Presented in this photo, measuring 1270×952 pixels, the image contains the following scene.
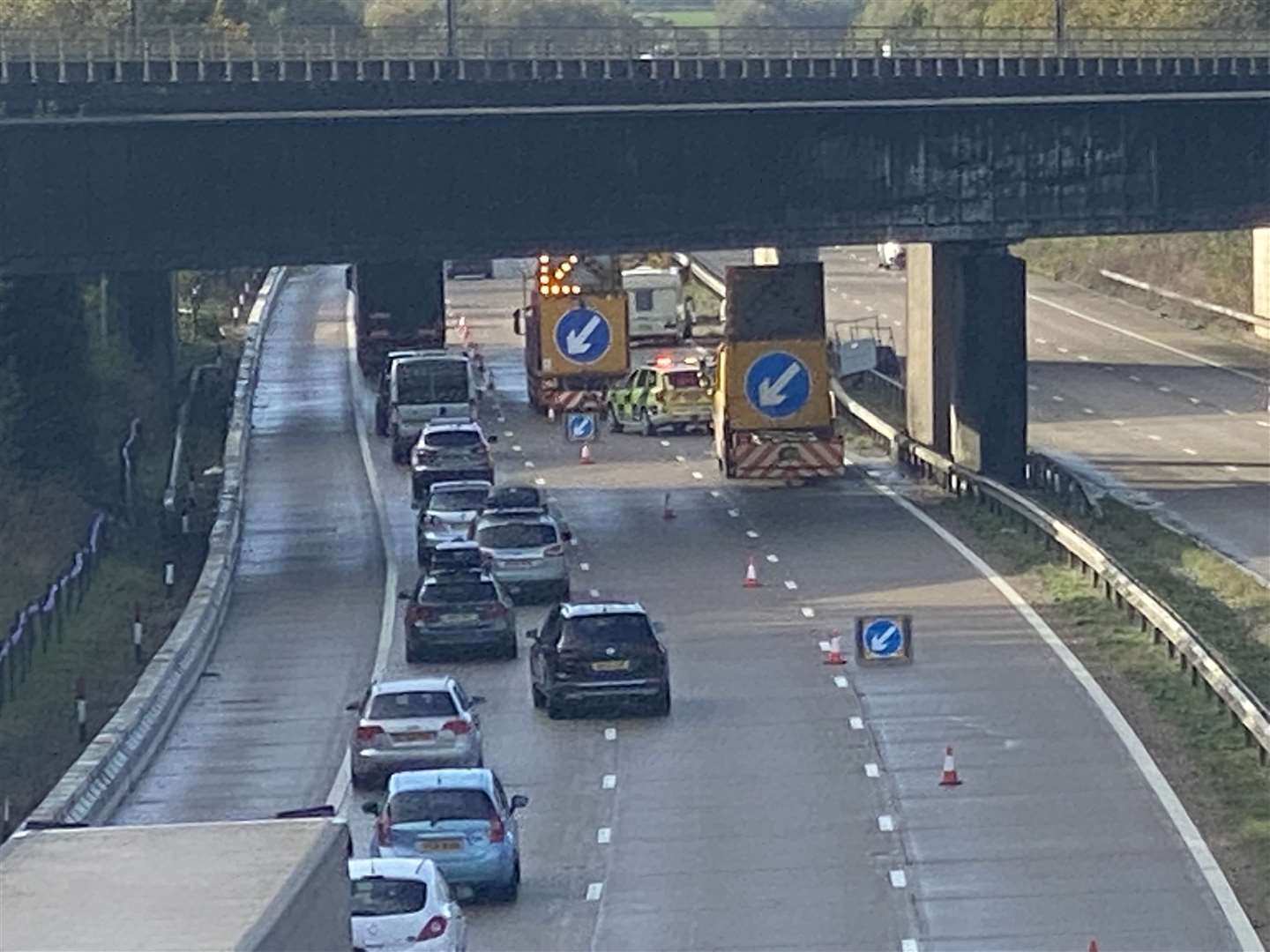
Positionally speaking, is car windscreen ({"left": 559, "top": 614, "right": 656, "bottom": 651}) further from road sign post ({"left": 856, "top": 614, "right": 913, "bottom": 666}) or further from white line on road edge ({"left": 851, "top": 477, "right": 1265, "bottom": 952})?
road sign post ({"left": 856, "top": 614, "right": 913, "bottom": 666})

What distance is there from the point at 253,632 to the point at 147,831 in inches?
1197

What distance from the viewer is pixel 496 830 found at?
27.5 m

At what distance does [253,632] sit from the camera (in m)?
46.1

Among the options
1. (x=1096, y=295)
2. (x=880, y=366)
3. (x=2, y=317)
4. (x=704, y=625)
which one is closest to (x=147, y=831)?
(x=704, y=625)

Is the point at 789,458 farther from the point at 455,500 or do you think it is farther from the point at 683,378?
the point at 455,500

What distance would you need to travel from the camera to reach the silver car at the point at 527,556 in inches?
1834

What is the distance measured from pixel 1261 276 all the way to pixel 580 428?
1200 inches

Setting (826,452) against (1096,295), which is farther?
(1096,295)

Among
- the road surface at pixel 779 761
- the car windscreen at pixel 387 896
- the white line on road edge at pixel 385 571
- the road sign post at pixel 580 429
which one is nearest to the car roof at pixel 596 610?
the road surface at pixel 779 761

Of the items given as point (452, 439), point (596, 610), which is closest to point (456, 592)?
point (596, 610)

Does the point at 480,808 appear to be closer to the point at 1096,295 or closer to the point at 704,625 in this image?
the point at 704,625

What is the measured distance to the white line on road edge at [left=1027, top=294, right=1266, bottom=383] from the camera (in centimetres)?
8325

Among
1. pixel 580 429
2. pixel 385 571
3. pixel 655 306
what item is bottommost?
pixel 385 571

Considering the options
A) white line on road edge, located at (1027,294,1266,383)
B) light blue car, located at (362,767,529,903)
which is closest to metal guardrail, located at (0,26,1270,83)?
white line on road edge, located at (1027,294,1266,383)
